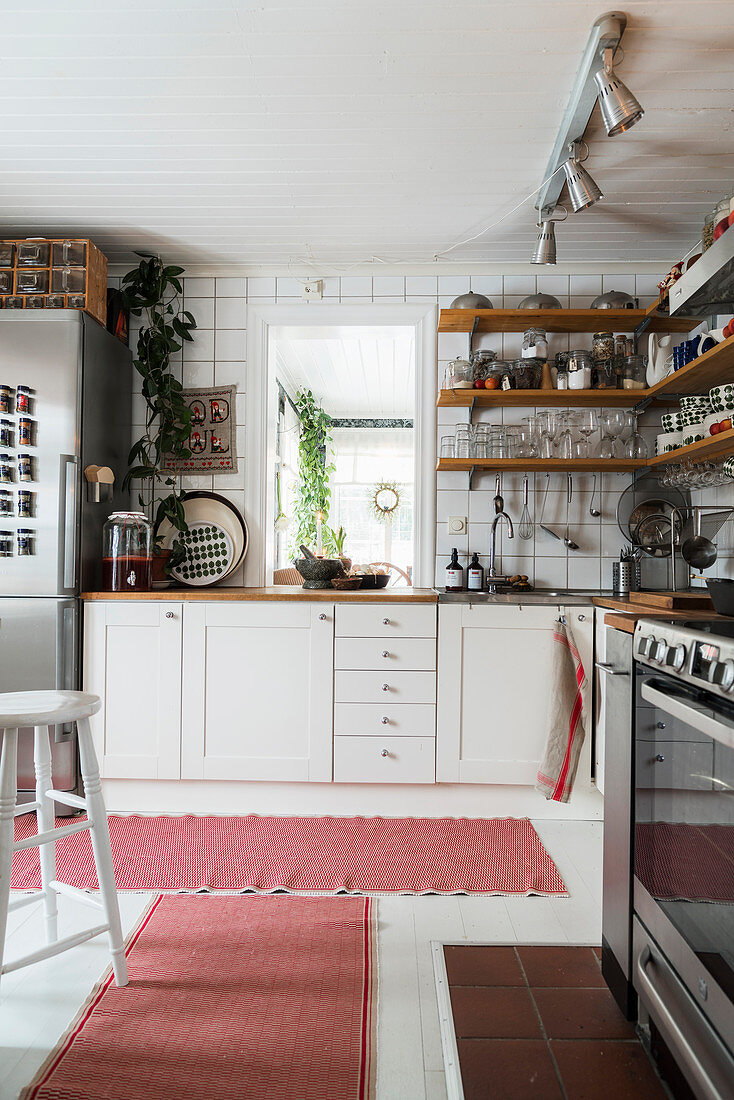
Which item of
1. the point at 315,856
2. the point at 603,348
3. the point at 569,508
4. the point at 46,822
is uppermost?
the point at 603,348

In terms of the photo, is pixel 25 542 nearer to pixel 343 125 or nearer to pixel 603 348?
pixel 343 125

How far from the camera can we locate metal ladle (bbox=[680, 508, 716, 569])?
9.04 feet

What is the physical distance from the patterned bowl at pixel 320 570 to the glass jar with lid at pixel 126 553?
0.63m

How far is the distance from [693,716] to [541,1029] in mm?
798

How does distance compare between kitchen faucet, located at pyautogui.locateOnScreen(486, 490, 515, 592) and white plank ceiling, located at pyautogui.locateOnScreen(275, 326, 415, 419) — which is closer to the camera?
kitchen faucet, located at pyautogui.locateOnScreen(486, 490, 515, 592)

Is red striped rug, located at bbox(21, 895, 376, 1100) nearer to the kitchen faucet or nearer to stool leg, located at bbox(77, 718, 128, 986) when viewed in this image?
stool leg, located at bbox(77, 718, 128, 986)

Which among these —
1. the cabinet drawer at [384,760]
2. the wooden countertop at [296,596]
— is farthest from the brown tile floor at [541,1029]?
the wooden countertop at [296,596]

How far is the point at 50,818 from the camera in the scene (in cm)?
175

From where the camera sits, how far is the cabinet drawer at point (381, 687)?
105 inches

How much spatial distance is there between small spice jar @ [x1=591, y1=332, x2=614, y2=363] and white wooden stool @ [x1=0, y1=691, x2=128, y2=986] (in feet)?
7.83

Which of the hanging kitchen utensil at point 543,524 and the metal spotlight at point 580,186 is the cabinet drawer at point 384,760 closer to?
the hanging kitchen utensil at point 543,524

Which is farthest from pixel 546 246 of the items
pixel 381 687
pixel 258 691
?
pixel 258 691

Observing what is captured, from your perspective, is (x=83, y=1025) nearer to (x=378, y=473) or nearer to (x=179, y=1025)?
(x=179, y=1025)

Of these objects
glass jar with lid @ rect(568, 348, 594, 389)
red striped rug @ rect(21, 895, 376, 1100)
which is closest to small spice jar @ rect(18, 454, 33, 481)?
red striped rug @ rect(21, 895, 376, 1100)
